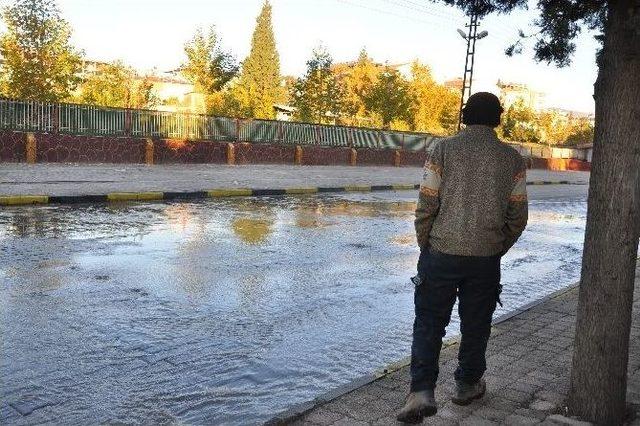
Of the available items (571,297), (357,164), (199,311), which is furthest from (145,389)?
(357,164)

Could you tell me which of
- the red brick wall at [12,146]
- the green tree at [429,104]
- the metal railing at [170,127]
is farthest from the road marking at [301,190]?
the green tree at [429,104]

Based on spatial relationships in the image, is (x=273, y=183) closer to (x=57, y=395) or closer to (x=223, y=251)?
(x=223, y=251)

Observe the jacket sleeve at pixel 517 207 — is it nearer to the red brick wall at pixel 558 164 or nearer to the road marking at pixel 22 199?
the road marking at pixel 22 199

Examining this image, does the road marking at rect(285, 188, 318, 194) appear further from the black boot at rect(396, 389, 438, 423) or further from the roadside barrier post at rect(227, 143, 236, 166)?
the black boot at rect(396, 389, 438, 423)

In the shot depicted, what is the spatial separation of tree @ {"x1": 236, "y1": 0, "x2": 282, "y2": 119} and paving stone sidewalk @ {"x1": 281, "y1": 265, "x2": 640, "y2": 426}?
208 ft

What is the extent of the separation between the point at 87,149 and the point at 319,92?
3125 centimetres

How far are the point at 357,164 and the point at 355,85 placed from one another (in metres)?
23.2

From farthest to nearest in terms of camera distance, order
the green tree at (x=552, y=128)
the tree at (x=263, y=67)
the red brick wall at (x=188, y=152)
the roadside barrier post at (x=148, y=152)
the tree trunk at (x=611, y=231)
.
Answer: the green tree at (x=552, y=128) < the tree at (x=263, y=67) < the red brick wall at (x=188, y=152) < the roadside barrier post at (x=148, y=152) < the tree trunk at (x=611, y=231)

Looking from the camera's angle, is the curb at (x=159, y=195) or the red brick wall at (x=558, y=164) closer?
the curb at (x=159, y=195)

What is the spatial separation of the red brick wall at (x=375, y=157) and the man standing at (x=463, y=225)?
36.9m

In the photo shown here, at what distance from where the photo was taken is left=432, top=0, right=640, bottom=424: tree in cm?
346

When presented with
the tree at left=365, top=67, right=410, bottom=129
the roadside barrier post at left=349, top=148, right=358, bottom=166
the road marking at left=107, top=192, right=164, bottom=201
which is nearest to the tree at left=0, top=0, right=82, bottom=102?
the roadside barrier post at left=349, top=148, right=358, bottom=166

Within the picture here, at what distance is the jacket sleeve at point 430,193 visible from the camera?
11.8 feet

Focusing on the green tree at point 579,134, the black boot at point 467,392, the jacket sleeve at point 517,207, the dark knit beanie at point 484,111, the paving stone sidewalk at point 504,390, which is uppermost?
the green tree at point 579,134
